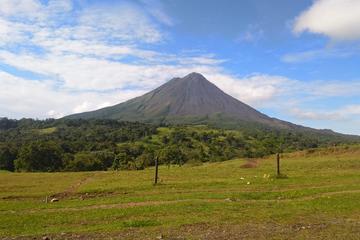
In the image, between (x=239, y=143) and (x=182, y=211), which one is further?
(x=239, y=143)

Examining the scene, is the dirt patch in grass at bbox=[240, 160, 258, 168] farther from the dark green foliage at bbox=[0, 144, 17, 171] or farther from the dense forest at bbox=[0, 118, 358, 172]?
the dark green foliage at bbox=[0, 144, 17, 171]

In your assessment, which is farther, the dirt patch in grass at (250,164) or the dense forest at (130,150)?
the dense forest at (130,150)

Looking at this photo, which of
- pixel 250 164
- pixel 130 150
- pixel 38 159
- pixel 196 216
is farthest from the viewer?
pixel 130 150

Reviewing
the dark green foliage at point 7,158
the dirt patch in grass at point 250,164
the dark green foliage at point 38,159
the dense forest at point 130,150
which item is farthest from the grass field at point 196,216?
the dark green foliage at point 7,158

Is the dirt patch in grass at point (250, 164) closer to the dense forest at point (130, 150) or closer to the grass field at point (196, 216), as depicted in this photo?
the dense forest at point (130, 150)

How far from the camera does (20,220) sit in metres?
20.2

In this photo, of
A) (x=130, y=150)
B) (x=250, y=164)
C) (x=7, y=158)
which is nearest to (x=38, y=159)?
(x=7, y=158)

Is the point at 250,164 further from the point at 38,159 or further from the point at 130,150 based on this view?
the point at 130,150

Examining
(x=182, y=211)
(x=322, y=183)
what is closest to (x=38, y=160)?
(x=322, y=183)

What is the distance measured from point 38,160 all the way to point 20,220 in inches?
3412

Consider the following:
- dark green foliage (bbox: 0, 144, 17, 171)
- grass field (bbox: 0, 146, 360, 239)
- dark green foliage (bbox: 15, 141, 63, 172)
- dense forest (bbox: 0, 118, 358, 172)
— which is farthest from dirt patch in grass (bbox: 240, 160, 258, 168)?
dark green foliage (bbox: 0, 144, 17, 171)

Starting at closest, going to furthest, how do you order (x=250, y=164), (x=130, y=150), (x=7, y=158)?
1. (x=250, y=164)
2. (x=7, y=158)
3. (x=130, y=150)

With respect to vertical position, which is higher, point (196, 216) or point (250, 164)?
point (250, 164)

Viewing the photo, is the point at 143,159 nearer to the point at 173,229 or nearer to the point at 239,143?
the point at 239,143
